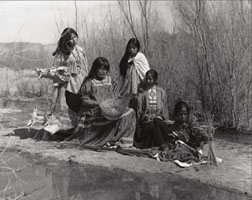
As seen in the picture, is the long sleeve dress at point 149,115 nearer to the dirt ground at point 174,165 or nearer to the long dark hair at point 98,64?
the dirt ground at point 174,165

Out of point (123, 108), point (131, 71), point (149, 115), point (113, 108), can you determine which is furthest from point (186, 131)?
point (131, 71)

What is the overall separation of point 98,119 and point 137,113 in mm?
598

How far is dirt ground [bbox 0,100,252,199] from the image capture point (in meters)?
4.61

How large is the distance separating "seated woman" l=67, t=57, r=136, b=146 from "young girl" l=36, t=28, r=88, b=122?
1.21 feet

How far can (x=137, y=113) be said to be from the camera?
19.9 ft

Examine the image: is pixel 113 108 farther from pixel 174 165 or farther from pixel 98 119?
pixel 174 165

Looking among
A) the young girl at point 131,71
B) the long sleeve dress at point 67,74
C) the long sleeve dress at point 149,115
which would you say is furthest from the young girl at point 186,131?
the long sleeve dress at point 67,74

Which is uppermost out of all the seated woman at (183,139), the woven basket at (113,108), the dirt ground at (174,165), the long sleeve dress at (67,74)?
the long sleeve dress at (67,74)

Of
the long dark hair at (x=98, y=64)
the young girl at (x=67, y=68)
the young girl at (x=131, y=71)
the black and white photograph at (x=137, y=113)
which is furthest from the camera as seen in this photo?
the young girl at (x=131, y=71)

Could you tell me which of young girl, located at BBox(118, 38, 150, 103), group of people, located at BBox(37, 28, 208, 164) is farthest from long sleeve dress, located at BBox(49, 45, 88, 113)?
young girl, located at BBox(118, 38, 150, 103)

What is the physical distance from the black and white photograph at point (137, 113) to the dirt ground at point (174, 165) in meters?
0.01

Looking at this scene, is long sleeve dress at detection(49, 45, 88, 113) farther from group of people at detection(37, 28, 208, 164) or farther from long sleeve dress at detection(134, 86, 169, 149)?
long sleeve dress at detection(134, 86, 169, 149)

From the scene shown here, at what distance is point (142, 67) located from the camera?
6691mm

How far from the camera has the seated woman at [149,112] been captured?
19.0 feet
